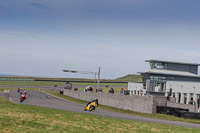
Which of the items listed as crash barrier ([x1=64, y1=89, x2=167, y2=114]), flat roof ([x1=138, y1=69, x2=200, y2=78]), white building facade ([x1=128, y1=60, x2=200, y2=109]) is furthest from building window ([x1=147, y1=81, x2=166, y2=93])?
flat roof ([x1=138, y1=69, x2=200, y2=78])

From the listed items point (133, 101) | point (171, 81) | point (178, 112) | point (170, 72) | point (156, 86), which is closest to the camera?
point (178, 112)

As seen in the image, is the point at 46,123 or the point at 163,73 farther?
the point at 163,73

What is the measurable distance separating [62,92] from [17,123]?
70.5 metres

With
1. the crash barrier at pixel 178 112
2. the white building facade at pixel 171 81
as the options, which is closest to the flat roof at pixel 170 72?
the white building facade at pixel 171 81

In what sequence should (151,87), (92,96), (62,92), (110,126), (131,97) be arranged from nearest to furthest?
(110,126) → (131,97) → (151,87) → (92,96) → (62,92)

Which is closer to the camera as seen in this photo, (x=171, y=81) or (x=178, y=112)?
(x=178, y=112)

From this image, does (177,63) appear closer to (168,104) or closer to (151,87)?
(151,87)

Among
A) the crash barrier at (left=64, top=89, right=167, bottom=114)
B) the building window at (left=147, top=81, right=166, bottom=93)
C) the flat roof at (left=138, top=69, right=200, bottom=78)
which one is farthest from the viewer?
the flat roof at (left=138, top=69, right=200, bottom=78)

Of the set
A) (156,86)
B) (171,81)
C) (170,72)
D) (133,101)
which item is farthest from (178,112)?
(170,72)

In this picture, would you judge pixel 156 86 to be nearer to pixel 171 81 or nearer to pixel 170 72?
pixel 171 81

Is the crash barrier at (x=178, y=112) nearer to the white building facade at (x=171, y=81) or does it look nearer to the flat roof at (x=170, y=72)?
the white building facade at (x=171, y=81)

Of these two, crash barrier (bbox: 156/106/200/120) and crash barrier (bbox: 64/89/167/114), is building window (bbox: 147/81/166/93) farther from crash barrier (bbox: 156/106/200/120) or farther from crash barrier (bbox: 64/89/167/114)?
crash barrier (bbox: 156/106/200/120)

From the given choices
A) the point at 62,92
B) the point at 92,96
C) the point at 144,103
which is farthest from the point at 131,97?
the point at 62,92

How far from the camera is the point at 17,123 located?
51.1 feet
